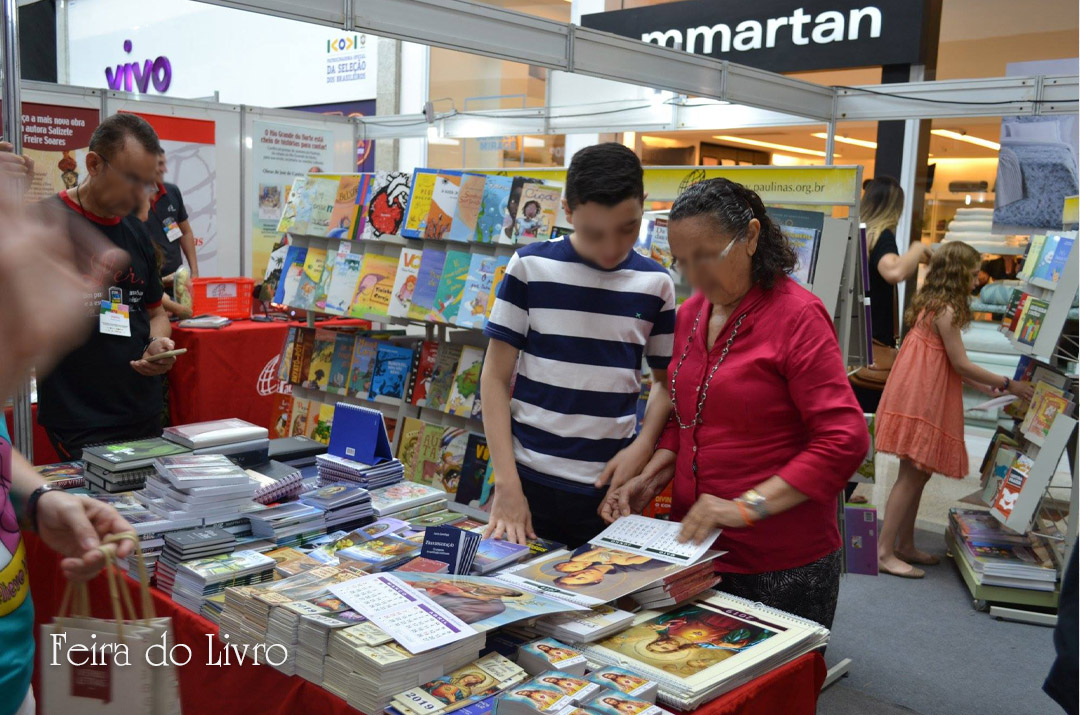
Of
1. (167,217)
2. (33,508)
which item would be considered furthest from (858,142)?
(33,508)

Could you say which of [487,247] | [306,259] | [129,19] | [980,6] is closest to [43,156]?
[306,259]

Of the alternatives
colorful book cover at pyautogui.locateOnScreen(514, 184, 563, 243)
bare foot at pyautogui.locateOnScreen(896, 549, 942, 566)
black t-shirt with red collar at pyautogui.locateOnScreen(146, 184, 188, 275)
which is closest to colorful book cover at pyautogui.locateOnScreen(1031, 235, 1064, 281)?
bare foot at pyautogui.locateOnScreen(896, 549, 942, 566)

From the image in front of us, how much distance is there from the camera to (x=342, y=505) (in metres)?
2.31

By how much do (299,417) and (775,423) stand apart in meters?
3.87

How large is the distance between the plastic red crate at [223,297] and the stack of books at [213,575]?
167 inches

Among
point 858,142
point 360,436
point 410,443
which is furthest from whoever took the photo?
point 858,142

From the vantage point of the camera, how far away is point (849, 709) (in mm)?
3240

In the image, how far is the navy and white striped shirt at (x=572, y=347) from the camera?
2.23 m

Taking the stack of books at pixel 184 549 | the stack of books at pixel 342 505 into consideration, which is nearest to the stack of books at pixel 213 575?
the stack of books at pixel 184 549

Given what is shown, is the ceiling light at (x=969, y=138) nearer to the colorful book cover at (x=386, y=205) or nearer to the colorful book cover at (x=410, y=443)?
the colorful book cover at (x=386, y=205)

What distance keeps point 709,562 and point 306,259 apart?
13.7 feet

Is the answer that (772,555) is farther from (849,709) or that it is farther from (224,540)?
Result: (849,709)

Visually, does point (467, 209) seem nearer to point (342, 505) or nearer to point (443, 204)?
point (443, 204)

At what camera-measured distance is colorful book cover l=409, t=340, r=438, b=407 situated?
4727 mm
